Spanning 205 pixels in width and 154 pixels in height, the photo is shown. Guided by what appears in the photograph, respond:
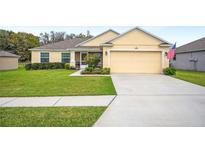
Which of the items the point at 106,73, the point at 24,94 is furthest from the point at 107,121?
the point at 106,73

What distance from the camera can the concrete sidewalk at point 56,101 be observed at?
7914mm

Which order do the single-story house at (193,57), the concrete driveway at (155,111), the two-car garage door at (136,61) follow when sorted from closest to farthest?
the concrete driveway at (155,111) < the two-car garage door at (136,61) < the single-story house at (193,57)

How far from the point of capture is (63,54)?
3109cm

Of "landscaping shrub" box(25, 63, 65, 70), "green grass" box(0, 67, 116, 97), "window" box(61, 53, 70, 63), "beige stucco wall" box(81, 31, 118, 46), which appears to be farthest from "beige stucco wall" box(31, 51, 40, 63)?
"green grass" box(0, 67, 116, 97)

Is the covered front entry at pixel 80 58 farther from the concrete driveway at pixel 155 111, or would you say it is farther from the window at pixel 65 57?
the concrete driveway at pixel 155 111

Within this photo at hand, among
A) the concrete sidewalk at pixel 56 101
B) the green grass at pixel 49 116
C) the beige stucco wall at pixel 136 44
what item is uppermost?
the beige stucco wall at pixel 136 44

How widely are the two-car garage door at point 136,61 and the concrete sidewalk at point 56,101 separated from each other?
12.5 m

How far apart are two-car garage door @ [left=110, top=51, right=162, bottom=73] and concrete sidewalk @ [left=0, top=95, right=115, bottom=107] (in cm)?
1249

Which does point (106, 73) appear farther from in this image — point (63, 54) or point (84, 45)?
point (63, 54)

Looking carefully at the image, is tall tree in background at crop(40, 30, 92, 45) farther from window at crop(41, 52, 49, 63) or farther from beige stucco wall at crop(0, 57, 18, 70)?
window at crop(41, 52, 49, 63)

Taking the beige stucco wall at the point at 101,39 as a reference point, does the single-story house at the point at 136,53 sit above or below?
below

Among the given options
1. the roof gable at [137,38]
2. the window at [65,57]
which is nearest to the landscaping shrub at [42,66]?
the window at [65,57]

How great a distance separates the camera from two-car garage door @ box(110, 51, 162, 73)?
70.4 feet
